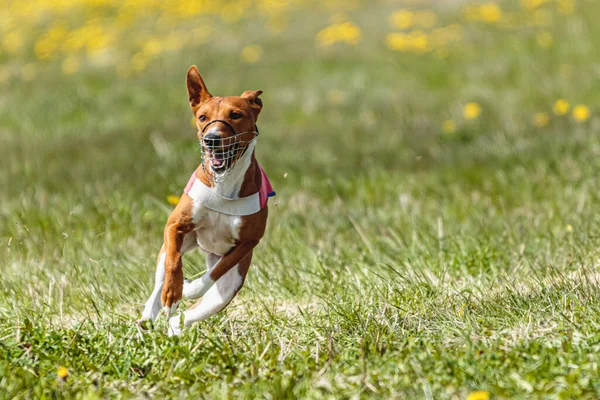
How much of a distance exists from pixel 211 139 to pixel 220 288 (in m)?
0.69

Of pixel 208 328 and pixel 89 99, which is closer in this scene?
pixel 208 328

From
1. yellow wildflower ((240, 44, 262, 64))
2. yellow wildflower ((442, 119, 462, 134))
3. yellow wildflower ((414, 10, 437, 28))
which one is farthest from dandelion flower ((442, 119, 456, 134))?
yellow wildflower ((414, 10, 437, 28))

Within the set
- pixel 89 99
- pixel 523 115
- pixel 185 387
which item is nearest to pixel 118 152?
pixel 89 99

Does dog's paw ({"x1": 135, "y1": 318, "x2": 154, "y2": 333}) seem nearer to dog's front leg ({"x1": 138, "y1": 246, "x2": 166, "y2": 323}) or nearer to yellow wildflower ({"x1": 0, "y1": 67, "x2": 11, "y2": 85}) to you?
dog's front leg ({"x1": 138, "y1": 246, "x2": 166, "y2": 323})

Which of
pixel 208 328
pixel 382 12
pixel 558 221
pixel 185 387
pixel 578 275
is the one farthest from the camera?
pixel 382 12

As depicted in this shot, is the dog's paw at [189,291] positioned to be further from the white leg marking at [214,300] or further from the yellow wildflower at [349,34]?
the yellow wildflower at [349,34]

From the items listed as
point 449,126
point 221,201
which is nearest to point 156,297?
point 221,201

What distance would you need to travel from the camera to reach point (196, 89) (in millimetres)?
3375

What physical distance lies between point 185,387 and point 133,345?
0.39 m

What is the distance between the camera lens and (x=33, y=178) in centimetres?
714

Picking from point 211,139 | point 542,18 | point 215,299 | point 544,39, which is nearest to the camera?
point 211,139

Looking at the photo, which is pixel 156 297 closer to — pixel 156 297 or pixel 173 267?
pixel 156 297

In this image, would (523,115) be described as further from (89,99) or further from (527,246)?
(89,99)

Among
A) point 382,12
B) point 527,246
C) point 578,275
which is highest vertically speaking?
point 578,275
